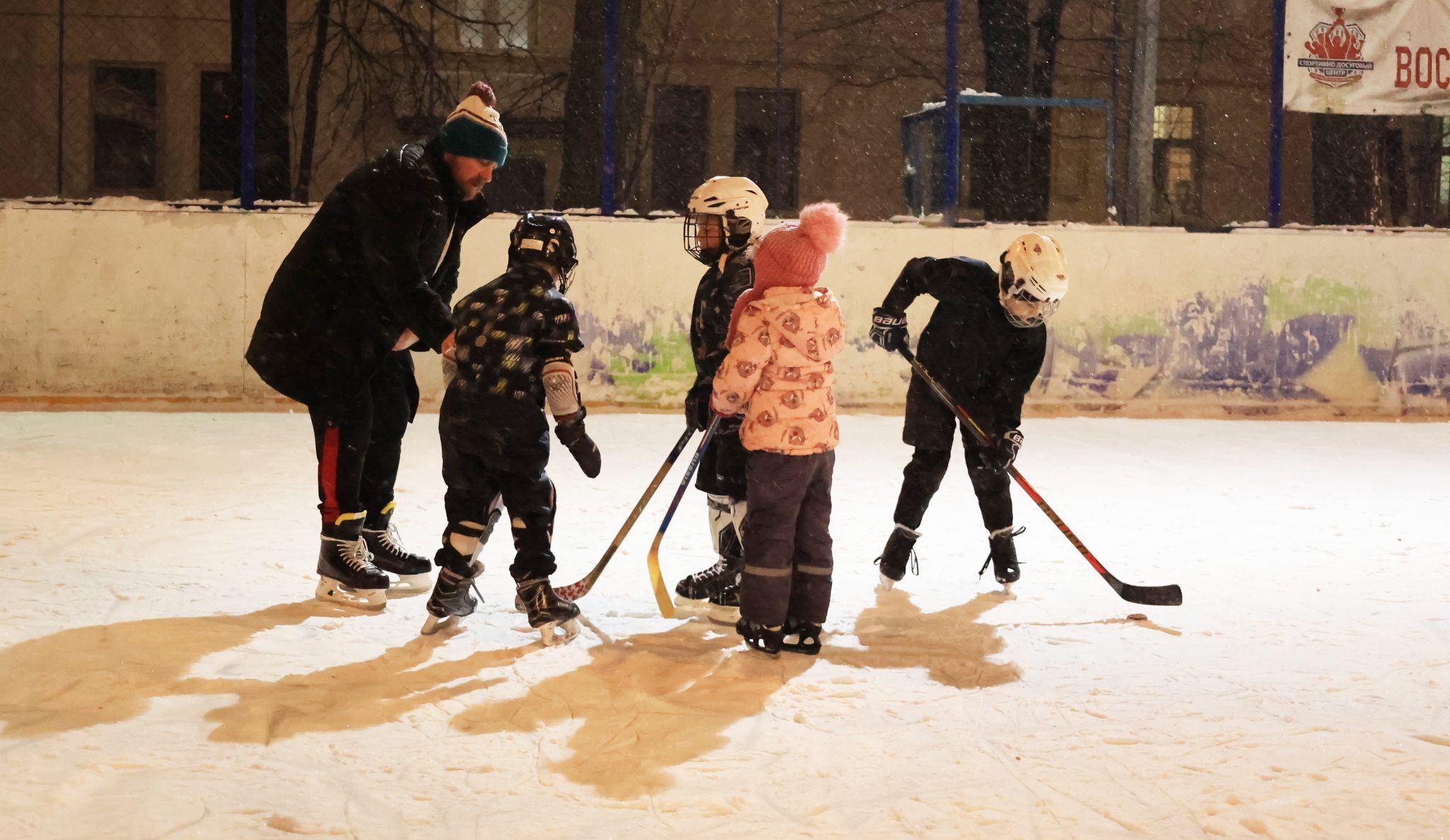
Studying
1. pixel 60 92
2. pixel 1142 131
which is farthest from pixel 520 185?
pixel 1142 131

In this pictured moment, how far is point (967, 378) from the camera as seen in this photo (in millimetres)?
4543

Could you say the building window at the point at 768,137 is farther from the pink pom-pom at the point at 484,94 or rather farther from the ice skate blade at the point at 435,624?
the ice skate blade at the point at 435,624

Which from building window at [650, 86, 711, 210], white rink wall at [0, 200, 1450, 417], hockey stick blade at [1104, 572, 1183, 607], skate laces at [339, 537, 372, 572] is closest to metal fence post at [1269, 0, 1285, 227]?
white rink wall at [0, 200, 1450, 417]

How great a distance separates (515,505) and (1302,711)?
79.0 inches

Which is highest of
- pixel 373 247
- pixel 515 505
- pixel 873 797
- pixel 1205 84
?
pixel 1205 84

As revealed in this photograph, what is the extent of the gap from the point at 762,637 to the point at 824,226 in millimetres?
1086

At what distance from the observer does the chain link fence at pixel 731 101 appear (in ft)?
46.9

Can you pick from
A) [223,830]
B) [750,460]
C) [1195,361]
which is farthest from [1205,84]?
[223,830]

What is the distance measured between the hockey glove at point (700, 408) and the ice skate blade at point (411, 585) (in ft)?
3.42

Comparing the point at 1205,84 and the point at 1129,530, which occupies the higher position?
the point at 1205,84

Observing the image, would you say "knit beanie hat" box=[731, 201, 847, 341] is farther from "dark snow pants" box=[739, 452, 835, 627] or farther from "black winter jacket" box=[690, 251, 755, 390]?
"dark snow pants" box=[739, 452, 835, 627]

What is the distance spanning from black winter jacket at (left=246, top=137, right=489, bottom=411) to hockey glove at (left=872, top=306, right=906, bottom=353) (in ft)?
4.34

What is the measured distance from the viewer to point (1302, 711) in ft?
10.9

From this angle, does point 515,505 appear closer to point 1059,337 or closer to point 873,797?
point 873,797
